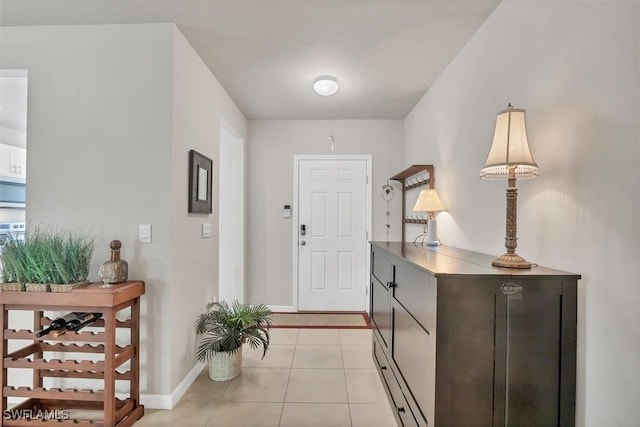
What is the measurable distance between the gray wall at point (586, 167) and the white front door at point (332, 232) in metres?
2.22

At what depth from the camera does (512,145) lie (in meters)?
Result: 1.31

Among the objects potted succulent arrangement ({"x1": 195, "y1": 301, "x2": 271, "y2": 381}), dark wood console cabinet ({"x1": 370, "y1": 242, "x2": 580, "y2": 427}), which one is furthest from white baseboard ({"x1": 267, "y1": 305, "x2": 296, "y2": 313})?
dark wood console cabinet ({"x1": 370, "y1": 242, "x2": 580, "y2": 427})

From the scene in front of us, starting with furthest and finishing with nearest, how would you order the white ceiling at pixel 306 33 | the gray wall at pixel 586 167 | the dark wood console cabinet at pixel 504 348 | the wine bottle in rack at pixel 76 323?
1. the white ceiling at pixel 306 33
2. the wine bottle in rack at pixel 76 323
3. the dark wood console cabinet at pixel 504 348
4. the gray wall at pixel 586 167

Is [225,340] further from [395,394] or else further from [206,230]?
[395,394]

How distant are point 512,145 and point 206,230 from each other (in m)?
2.20

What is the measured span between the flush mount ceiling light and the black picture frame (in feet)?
3.82

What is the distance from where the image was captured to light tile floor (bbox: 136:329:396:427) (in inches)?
75.3

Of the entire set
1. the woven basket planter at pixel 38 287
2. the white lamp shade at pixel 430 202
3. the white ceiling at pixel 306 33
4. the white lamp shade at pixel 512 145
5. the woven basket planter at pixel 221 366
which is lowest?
the woven basket planter at pixel 221 366

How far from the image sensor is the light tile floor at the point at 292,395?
1913 millimetres

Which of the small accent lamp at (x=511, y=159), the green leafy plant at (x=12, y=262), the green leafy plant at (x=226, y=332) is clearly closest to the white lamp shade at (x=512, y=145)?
the small accent lamp at (x=511, y=159)

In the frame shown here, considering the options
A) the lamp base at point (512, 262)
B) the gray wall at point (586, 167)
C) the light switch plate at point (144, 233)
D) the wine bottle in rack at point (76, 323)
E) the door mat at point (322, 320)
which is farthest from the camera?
the door mat at point (322, 320)

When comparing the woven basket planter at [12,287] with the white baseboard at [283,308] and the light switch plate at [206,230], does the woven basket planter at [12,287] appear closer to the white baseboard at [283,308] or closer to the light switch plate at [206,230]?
the light switch plate at [206,230]

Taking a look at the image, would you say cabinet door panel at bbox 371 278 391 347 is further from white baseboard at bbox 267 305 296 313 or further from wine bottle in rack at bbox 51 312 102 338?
wine bottle in rack at bbox 51 312 102 338

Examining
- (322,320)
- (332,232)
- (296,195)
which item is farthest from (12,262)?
(332,232)
